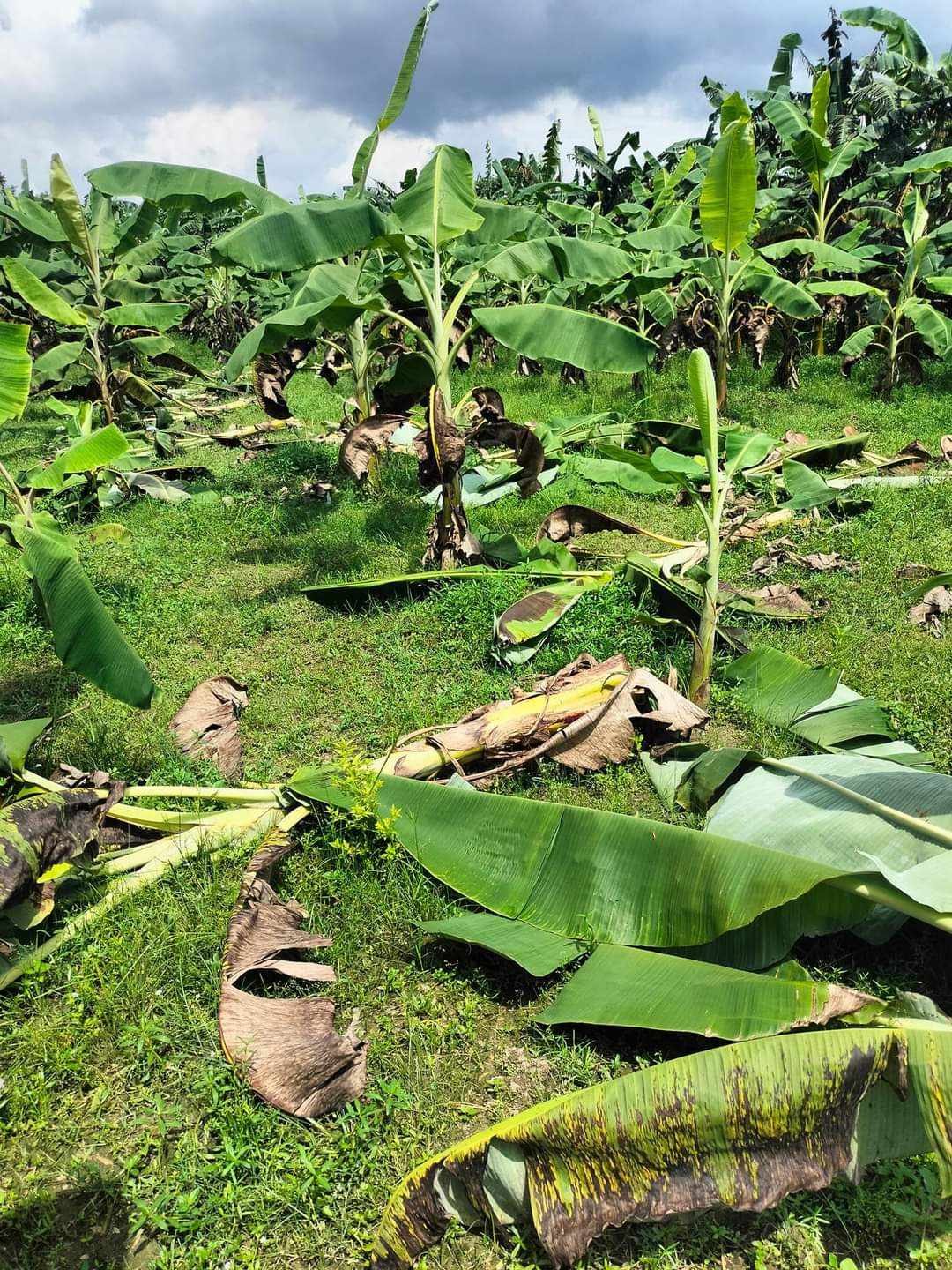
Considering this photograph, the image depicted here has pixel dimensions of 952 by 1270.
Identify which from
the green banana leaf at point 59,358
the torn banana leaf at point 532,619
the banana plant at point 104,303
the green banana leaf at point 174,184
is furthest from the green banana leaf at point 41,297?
the torn banana leaf at point 532,619

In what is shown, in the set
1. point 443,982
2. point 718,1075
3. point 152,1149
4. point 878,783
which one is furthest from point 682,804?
point 152,1149

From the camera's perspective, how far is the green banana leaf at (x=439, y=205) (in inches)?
200

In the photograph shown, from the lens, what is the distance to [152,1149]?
6.74 feet

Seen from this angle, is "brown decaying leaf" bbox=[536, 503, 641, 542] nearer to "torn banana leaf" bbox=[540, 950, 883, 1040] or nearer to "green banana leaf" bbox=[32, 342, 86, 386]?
"torn banana leaf" bbox=[540, 950, 883, 1040]

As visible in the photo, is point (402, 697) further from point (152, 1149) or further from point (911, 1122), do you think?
point (911, 1122)

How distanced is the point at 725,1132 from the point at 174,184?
682cm

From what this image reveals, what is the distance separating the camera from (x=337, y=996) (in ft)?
8.05

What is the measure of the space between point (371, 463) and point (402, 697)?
11.9ft

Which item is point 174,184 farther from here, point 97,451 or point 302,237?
point 97,451

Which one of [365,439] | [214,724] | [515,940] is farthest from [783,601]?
[365,439]

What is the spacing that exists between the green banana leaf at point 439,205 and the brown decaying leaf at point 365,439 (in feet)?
4.62

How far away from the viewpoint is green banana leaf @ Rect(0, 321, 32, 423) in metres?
3.73

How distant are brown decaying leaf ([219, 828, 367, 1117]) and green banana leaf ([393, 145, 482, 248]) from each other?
4.32m

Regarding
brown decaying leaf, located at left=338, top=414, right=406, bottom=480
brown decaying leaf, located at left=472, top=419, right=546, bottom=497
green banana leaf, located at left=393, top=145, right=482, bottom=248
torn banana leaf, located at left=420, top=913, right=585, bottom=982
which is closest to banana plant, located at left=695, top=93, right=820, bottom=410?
green banana leaf, located at left=393, top=145, right=482, bottom=248
